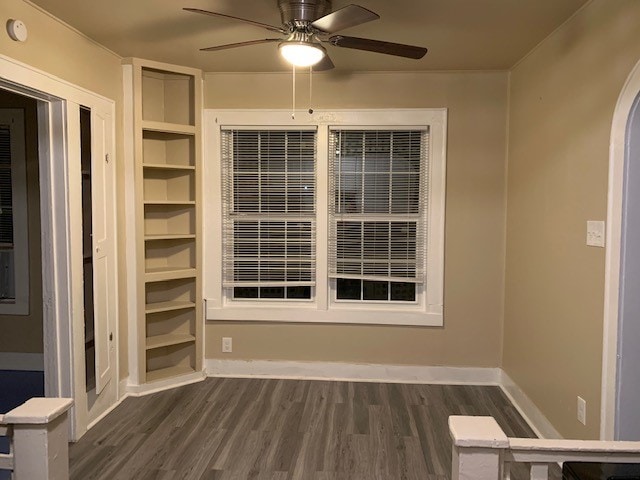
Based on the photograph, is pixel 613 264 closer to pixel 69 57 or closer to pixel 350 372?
pixel 350 372

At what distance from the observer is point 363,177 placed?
4000mm

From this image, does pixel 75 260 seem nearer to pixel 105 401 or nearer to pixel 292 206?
pixel 105 401

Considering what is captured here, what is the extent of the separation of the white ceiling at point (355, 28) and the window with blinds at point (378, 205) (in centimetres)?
66

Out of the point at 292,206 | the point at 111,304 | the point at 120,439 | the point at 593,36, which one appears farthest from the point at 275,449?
the point at 593,36

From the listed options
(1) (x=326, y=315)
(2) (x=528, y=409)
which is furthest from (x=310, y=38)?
(2) (x=528, y=409)

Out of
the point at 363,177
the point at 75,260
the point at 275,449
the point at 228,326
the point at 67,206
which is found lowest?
the point at 275,449

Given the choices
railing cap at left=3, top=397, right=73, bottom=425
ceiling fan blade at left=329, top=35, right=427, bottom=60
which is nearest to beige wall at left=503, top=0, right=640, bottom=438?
ceiling fan blade at left=329, top=35, right=427, bottom=60

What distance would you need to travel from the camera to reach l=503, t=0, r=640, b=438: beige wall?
2336mm

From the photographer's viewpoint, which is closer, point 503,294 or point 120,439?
point 120,439

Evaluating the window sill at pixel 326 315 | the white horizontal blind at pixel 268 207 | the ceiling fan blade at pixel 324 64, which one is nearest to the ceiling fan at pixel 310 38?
the ceiling fan blade at pixel 324 64

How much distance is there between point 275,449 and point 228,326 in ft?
4.79

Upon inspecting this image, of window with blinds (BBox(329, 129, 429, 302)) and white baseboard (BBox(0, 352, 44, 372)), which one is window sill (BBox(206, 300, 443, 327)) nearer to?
window with blinds (BBox(329, 129, 429, 302))

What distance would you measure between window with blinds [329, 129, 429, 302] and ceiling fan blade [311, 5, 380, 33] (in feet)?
5.49

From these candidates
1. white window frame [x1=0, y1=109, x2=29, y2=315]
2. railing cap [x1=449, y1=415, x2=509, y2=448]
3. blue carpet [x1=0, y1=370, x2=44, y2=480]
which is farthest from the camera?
white window frame [x1=0, y1=109, x2=29, y2=315]
